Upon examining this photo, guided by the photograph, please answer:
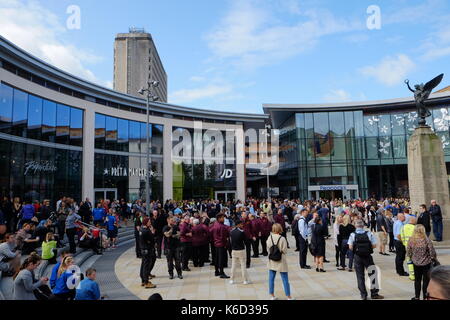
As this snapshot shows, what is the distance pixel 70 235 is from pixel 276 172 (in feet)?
125

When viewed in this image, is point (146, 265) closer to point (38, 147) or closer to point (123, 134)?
point (38, 147)

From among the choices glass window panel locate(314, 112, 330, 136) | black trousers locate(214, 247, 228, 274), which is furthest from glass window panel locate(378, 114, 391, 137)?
black trousers locate(214, 247, 228, 274)

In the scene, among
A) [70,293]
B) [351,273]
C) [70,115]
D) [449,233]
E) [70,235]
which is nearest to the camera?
[70,293]

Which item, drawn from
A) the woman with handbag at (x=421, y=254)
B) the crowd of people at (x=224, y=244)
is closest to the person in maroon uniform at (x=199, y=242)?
the crowd of people at (x=224, y=244)

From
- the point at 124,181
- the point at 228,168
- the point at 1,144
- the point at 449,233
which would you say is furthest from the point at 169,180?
the point at 449,233

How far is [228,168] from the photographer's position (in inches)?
1403

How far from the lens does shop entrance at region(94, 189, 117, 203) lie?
25547 millimetres

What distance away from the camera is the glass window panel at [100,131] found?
26.0 metres

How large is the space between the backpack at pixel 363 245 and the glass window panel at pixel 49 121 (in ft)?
70.9

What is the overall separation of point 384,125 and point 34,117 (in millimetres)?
37777

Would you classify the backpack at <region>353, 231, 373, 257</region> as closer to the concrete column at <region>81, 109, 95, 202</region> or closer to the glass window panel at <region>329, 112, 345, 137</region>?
the concrete column at <region>81, 109, 95, 202</region>

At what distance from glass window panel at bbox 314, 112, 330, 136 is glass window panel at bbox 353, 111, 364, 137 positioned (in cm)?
365

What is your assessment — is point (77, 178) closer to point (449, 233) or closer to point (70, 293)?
point (70, 293)

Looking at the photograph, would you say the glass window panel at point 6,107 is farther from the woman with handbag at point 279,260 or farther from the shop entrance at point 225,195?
the shop entrance at point 225,195
